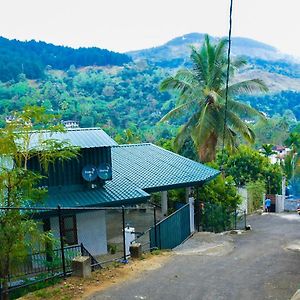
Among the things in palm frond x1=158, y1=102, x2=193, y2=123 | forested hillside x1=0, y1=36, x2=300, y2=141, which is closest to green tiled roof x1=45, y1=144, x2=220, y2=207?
palm frond x1=158, y1=102, x2=193, y2=123

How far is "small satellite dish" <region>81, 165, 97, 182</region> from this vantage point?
15.0 m

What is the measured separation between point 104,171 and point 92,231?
2353mm

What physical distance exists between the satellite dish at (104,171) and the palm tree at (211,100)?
947 cm

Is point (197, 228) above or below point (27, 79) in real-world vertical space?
below

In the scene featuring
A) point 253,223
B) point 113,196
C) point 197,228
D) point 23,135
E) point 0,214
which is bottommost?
point 253,223

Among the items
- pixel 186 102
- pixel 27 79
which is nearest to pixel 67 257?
pixel 186 102

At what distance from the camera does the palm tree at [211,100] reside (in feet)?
79.5

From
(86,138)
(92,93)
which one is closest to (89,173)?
(86,138)

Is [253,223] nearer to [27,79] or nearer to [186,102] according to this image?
[186,102]

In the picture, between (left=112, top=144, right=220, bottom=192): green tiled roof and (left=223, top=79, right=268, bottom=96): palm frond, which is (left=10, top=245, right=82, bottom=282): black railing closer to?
(left=112, top=144, right=220, bottom=192): green tiled roof

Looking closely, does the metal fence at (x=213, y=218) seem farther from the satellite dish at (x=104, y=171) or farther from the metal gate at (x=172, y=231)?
the satellite dish at (x=104, y=171)

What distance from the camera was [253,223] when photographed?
22125 mm

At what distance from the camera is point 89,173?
49.3 ft

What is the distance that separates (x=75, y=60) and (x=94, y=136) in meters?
192
